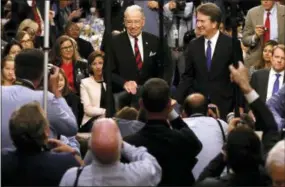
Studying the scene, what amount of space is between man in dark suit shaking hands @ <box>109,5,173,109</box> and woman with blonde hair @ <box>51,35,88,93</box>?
1171mm

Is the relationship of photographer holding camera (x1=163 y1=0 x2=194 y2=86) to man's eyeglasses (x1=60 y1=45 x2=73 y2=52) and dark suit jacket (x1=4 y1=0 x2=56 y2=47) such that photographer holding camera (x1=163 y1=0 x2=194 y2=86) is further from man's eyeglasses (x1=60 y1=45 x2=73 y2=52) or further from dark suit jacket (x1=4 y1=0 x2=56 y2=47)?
man's eyeglasses (x1=60 y1=45 x2=73 y2=52)

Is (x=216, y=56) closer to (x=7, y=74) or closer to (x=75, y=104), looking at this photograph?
(x=75, y=104)

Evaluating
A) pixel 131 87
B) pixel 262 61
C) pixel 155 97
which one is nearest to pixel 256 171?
pixel 155 97

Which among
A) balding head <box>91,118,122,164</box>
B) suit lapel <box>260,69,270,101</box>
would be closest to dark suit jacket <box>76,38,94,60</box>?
suit lapel <box>260,69,270,101</box>

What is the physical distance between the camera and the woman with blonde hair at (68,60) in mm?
12680

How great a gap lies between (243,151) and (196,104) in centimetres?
183

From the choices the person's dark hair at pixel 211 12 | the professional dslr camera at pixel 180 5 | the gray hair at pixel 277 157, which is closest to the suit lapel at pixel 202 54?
the person's dark hair at pixel 211 12

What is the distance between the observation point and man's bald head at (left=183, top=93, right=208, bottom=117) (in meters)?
8.72

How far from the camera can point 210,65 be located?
36.9 feet

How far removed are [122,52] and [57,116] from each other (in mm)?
3659

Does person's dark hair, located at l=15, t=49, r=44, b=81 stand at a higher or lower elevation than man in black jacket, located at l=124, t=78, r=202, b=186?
higher

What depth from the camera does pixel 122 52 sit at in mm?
11586

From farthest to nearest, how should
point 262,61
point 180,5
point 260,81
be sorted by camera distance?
point 180,5, point 262,61, point 260,81

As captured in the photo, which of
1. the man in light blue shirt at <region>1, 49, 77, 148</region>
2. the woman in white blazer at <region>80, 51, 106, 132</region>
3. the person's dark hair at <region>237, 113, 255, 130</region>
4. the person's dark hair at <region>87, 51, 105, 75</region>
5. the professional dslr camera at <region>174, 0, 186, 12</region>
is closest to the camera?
the man in light blue shirt at <region>1, 49, 77, 148</region>
